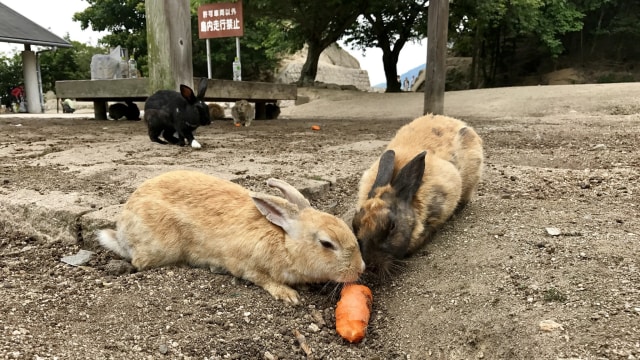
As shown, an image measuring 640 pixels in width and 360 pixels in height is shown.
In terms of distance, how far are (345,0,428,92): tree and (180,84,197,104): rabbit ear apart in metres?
11.2

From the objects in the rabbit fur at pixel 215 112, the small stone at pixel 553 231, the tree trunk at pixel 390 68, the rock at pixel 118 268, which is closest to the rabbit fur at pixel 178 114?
the rock at pixel 118 268

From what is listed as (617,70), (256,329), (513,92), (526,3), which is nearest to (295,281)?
(256,329)

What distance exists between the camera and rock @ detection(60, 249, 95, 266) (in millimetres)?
2465

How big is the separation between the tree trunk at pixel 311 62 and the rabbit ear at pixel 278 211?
51.3 feet

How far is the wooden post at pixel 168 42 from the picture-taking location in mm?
6508

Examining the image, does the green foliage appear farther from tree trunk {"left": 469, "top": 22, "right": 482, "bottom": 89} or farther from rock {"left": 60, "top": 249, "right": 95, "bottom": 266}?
tree trunk {"left": 469, "top": 22, "right": 482, "bottom": 89}

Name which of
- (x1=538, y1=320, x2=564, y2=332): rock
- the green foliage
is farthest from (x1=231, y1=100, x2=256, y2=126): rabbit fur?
(x1=538, y1=320, x2=564, y2=332): rock

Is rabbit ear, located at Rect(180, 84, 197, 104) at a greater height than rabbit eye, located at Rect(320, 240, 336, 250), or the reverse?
rabbit ear, located at Rect(180, 84, 197, 104)

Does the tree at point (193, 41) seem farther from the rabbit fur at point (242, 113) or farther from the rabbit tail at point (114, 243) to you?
the rabbit tail at point (114, 243)

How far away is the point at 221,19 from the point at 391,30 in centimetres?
764

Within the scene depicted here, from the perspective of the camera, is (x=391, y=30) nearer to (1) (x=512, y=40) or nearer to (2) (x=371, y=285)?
(1) (x=512, y=40)

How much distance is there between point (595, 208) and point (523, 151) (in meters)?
2.64

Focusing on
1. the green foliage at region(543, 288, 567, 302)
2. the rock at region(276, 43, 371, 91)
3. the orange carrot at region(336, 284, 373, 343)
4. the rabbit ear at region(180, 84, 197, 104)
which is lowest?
the orange carrot at region(336, 284, 373, 343)

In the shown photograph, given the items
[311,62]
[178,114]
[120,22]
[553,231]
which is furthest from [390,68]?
[120,22]
